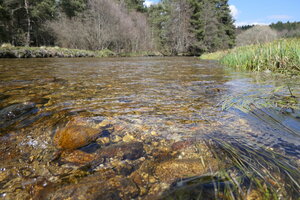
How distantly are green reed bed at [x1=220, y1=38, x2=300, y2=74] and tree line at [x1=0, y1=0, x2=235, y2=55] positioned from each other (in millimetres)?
22804

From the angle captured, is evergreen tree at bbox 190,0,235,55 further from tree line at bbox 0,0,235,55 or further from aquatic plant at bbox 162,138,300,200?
aquatic plant at bbox 162,138,300,200

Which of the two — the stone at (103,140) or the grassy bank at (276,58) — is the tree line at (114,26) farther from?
the stone at (103,140)

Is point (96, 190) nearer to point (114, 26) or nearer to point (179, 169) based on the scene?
point (179, 169)

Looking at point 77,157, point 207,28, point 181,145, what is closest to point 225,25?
point 207,28

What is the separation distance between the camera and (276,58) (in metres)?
4.47

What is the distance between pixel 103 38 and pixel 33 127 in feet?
Answer: 84.6

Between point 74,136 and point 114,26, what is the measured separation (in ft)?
91.4

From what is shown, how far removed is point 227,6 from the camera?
3303 centimetres

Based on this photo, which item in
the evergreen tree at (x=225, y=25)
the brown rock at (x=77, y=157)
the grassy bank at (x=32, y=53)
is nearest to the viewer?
the brown rock at (x=77, y=157)

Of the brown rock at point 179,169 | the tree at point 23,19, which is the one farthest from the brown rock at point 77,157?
the tree at point 23,19

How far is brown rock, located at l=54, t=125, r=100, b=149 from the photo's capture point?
1.29 m

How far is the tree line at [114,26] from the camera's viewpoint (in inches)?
867

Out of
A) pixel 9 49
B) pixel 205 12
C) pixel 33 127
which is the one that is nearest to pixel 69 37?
pixel 9 49

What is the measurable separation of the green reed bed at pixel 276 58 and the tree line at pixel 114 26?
22804 millimetres
